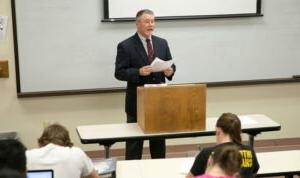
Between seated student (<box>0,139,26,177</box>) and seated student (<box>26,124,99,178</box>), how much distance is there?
116 cm

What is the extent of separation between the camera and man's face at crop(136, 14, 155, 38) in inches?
175

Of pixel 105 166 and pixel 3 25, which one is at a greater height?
pixel 3 25

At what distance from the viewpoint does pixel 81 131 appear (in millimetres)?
4191

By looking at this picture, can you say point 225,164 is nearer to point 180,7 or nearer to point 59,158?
point 59,158

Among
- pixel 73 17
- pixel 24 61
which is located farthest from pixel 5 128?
pixel 73 17

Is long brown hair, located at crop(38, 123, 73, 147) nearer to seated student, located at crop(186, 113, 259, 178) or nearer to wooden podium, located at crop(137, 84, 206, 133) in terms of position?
seated student, located at crop(186, 113, 259, 178)

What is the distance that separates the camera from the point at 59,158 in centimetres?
281

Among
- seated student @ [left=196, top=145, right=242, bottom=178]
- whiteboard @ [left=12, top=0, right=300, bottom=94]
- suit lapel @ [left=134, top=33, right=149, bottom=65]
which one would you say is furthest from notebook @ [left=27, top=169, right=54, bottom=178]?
whiteboard @ [left=12, top=0, right=300, bottom=94]

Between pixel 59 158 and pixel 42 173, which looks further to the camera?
pixel 59 158

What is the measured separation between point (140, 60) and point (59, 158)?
1.91 m

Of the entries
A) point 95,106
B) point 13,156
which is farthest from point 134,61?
point 13,156

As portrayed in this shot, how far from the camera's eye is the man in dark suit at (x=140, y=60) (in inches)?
177

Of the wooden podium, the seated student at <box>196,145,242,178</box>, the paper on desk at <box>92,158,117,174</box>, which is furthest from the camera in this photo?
the wooden podium

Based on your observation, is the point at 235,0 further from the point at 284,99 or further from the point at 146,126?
the point at 146,126
